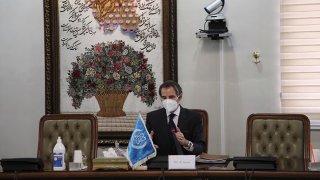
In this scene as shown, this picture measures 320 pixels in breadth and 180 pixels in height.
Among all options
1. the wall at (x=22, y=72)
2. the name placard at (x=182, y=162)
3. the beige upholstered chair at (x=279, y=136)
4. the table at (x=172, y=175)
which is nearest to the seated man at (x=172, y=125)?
the beige upholstered chair at (x=279, y=136)

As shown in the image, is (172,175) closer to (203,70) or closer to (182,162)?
(182,162)

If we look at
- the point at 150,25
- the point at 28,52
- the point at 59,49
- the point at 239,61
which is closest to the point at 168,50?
the point at 150,25

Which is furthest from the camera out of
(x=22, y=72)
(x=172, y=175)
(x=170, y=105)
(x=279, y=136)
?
(x=22, y=72)

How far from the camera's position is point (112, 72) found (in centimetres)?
520

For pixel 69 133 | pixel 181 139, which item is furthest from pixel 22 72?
pixel 181 139

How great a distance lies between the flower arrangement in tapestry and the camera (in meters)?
5.18

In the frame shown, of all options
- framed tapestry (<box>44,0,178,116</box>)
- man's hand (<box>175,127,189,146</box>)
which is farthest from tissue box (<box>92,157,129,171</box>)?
framed tapestry (<box>44,0,178,116</box>)

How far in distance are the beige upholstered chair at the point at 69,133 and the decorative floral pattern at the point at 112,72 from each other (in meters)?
1.14

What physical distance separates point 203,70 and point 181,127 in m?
1.27

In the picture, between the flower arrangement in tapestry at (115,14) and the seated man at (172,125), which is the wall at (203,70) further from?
the seated man at (172,125)

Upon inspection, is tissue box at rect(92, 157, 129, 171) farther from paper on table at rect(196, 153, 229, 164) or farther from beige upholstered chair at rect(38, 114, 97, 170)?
beige upholstered chair at rect(38, 114, 97, 170)

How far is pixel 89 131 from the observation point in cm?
402

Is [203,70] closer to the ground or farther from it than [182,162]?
farther from it

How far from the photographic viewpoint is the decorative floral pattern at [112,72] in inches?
204
